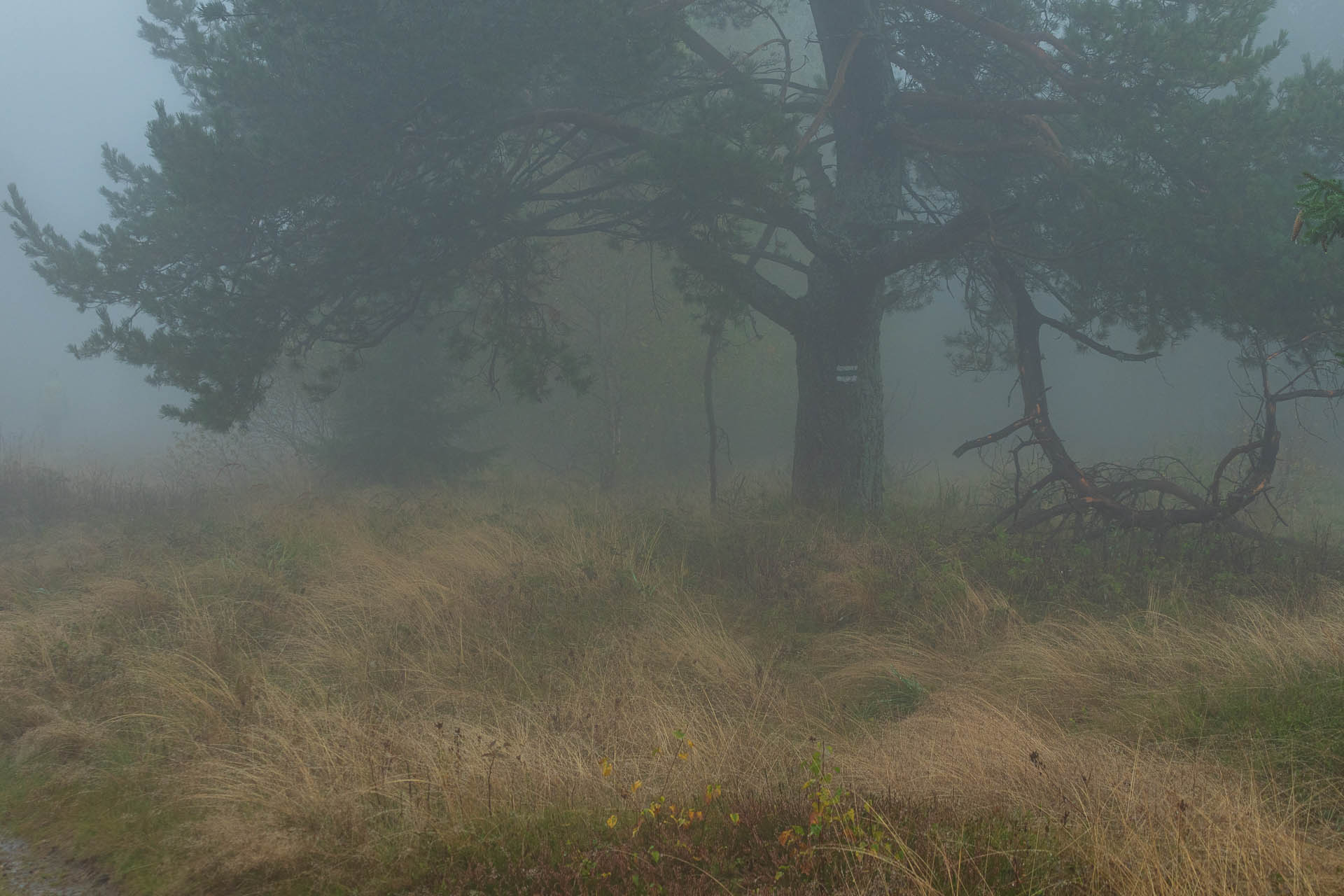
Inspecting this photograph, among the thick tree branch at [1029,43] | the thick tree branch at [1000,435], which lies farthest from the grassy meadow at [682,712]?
the thick tree branch at [1029,43]

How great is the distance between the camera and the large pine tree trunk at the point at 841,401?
38.7ft

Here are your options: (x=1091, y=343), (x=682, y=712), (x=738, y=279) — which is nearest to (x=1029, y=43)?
(x=1091, y=343)

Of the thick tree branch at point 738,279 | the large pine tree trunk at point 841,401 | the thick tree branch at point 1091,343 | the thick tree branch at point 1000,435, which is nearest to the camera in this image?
the thick tree branch at point 1000,435

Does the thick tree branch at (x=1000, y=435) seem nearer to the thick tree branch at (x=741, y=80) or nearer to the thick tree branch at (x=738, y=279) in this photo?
the thick tree branch at (x=738, y=279)

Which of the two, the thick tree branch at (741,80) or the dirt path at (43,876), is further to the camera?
the thick tree branch at (741,80)

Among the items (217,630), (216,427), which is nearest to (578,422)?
(216,427)

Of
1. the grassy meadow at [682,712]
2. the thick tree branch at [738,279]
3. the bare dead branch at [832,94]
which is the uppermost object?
the bare dead branch at [832,94]

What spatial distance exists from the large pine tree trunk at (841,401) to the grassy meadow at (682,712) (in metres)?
1.58

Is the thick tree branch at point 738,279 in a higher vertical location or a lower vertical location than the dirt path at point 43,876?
higher

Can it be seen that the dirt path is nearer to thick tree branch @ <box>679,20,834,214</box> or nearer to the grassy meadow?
the grassy meadow

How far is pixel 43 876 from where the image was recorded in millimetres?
4074

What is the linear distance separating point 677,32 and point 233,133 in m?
5.24

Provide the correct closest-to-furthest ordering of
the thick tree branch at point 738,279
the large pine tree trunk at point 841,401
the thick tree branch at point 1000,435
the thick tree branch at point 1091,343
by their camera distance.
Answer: the thick tree branch at point 1000,435 < the thick tree branch at point 1091,343 < the thick tree branch at point 738,279 < the large pine tree trunk at point 841,401

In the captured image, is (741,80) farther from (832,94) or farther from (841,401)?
(841,401)
